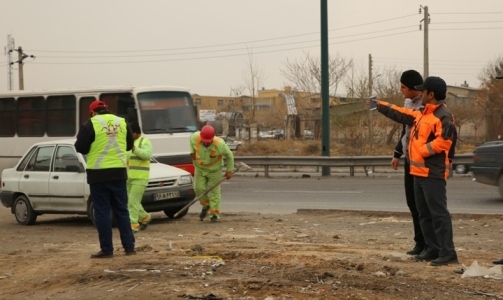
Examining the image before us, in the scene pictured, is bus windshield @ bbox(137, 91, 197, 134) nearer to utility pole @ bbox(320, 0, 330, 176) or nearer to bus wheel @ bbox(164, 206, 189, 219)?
utility pole @ bbox(320, 0, 330, 176)

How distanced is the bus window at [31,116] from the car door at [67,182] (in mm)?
9754

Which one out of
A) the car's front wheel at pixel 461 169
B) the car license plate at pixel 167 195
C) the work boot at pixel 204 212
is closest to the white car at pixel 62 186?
the car license plate at pixel 167 195

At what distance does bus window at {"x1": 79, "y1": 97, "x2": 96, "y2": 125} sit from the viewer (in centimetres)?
2203

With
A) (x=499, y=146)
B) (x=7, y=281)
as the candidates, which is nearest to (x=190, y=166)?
(x=499, y=146)

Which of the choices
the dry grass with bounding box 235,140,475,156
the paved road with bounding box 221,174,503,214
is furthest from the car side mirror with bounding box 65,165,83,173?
the dry grass with bounding box 235,140,475,156

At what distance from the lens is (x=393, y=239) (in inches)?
413

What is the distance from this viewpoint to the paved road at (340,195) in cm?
1614

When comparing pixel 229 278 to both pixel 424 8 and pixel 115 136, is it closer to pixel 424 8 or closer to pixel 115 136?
pixel 115 136

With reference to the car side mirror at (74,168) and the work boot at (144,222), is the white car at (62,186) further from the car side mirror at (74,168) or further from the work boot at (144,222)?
the work boot at (144,222)

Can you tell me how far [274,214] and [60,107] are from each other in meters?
9.91

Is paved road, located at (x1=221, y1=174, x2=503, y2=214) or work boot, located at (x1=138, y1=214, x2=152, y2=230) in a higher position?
work boot, located at (x1=138, y1=214, x2=152, y2=230)

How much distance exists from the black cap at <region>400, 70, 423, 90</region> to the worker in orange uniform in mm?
5388

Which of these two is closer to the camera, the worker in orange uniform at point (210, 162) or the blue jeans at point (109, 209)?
the blue jeans at point (109, 209)

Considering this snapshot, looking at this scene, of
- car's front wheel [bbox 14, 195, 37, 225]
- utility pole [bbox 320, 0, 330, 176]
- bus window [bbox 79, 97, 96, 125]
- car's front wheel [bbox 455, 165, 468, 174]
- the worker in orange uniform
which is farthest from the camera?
utility pole [bbox 320, 0, 330, 176]
